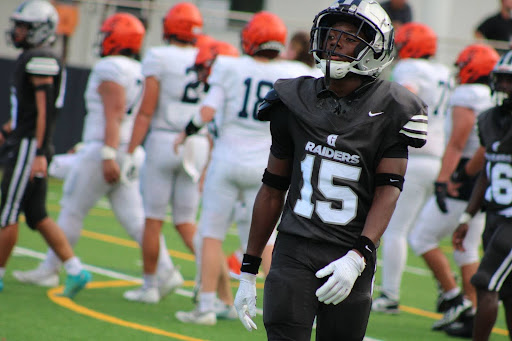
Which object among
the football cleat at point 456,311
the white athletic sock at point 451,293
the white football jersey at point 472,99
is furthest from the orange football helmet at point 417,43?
the football cleat at point 456,311

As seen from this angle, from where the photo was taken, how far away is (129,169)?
272 inches

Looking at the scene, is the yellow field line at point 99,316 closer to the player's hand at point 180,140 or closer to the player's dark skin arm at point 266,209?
the player's hand at point 180,140

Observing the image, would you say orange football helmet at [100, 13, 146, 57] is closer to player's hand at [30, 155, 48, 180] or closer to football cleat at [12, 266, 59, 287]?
player's hand at [30, 155, 48, 180]

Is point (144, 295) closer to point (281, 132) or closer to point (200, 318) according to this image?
point (200, 318)

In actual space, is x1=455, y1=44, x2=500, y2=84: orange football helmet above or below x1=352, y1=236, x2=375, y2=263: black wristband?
above

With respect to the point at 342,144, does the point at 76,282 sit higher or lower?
lower

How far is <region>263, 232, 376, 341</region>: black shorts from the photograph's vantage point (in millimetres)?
3406

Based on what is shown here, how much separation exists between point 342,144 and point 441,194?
3456 millimetres

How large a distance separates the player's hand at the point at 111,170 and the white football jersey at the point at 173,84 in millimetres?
433

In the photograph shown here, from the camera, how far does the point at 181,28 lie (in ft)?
22.4

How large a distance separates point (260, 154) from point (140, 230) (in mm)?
1527

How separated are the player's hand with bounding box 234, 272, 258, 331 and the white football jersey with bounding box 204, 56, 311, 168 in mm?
2382

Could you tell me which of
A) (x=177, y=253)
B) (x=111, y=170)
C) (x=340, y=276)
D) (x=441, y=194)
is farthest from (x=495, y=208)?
(x=177, y=253)

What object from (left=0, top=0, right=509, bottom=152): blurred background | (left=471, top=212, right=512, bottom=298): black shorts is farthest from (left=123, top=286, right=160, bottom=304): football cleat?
(left=0, top=0, right=509, bottom=152): blurred background
